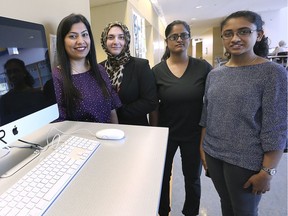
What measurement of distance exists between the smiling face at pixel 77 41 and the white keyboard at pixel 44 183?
578mm

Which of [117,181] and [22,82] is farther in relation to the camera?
[22,82]

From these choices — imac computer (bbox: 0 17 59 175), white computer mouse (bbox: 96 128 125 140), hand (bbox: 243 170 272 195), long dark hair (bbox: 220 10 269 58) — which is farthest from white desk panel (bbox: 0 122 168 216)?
long dark hair (bbox: 220 10 269 58)

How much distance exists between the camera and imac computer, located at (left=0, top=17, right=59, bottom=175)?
65 centimetres

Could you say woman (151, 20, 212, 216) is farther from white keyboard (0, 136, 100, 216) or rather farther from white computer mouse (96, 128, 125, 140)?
white keyboard (0, 136, 100, 216)

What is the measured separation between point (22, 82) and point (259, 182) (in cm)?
102

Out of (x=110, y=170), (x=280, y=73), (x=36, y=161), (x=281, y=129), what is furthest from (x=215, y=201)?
(x=36, y=161)

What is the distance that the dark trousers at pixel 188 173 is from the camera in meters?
1.36

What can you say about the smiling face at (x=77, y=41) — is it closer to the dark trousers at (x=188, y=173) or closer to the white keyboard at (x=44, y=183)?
the white keyboard at (x=44, y=183)

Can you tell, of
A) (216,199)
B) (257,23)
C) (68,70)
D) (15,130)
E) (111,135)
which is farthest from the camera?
(216,199)

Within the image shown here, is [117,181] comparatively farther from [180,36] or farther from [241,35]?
[180,36]

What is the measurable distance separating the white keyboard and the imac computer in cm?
15

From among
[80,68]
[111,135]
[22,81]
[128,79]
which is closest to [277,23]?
[128,79]

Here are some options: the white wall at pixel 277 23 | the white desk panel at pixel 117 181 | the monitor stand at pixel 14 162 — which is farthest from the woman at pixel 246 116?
the white wall at pixel 277 23

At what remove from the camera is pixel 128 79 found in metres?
1.35
